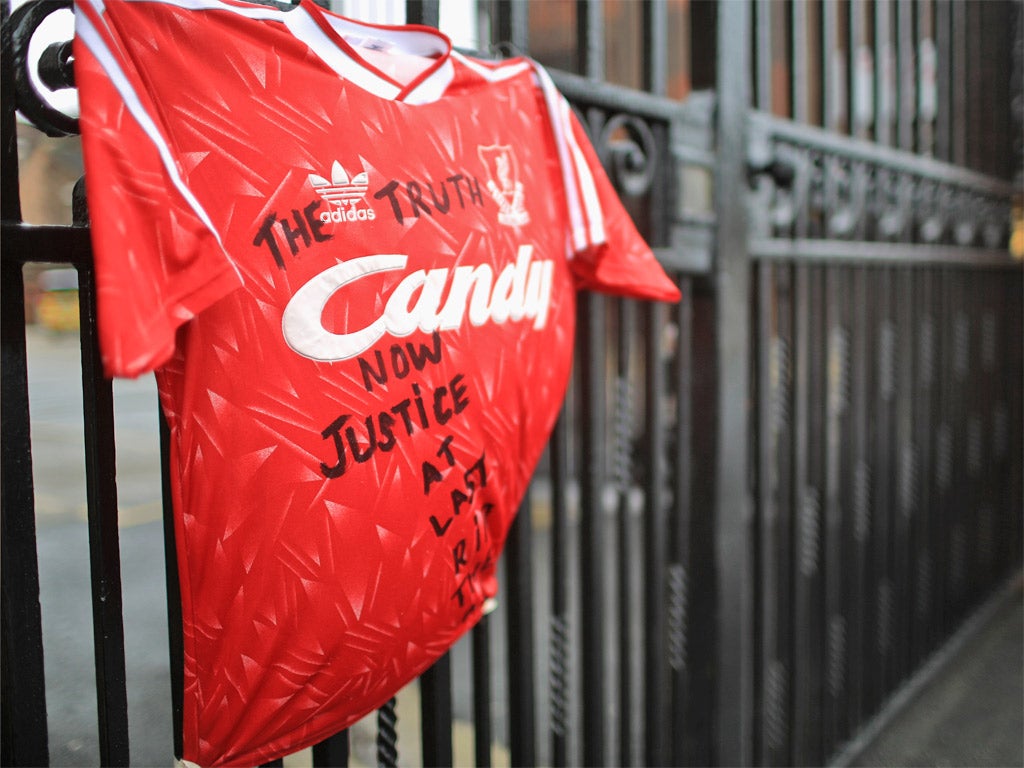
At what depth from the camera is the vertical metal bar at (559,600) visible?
4.60ft

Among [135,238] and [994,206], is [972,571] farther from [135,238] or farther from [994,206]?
[135,238]

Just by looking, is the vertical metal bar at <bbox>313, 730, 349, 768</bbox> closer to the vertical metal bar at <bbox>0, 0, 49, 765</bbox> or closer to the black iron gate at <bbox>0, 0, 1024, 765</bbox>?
the black iron gate at <bbox>0, 0, 1024, 765</bbox>

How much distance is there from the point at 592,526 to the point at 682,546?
354 mm

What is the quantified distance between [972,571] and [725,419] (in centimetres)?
212

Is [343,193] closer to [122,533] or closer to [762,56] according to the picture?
[122,533]

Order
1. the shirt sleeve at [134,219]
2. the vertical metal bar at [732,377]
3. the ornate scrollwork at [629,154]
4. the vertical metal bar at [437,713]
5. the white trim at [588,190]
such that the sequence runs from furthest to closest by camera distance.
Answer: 1. the vertical metal bar at [732,377]
2. the ornate scrollwork at [629,154]
3. the vertical metal bar at [437,713]
4. the white trim at [588,190]
5. the shirt sleeve at [134,219]

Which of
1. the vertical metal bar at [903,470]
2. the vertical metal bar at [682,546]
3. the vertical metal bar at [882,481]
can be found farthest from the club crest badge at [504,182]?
the vertical metal bar at [903,470]

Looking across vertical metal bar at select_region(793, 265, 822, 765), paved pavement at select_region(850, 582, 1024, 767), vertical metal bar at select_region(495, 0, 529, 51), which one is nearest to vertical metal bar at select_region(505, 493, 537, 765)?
vertical metal bar at select_region(495, 0, 529, 51)

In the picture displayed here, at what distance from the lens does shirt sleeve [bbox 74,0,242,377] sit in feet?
2.06

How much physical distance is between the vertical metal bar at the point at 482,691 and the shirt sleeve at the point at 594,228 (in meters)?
0.51

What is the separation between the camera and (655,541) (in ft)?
5.58

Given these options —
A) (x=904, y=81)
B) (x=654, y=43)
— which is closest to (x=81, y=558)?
(x=654, y=43)

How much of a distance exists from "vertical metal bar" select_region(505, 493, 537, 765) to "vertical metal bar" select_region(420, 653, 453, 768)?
0.51ft

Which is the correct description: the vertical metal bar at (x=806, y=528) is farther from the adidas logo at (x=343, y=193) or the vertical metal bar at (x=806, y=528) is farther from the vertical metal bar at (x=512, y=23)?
the adidas logo at (x=343, y=193)
